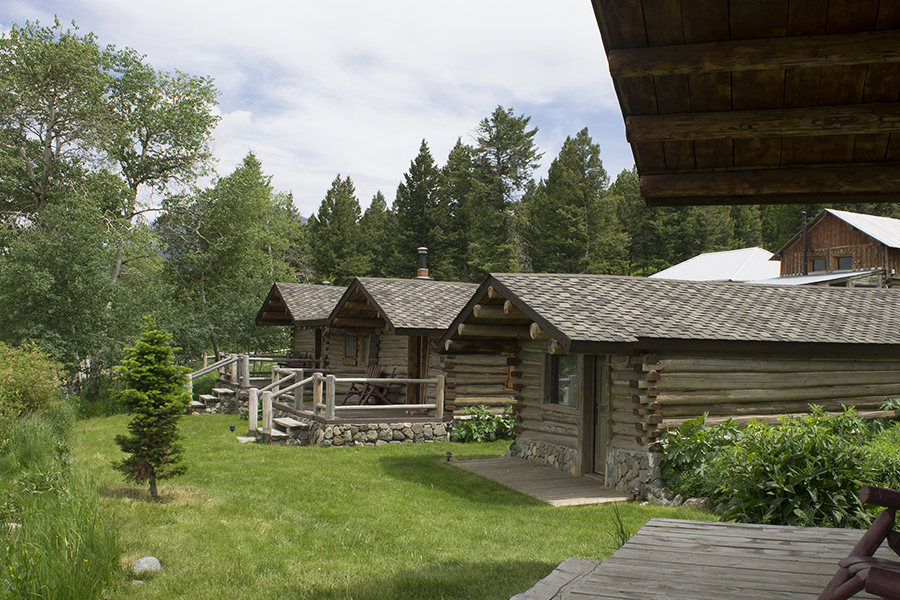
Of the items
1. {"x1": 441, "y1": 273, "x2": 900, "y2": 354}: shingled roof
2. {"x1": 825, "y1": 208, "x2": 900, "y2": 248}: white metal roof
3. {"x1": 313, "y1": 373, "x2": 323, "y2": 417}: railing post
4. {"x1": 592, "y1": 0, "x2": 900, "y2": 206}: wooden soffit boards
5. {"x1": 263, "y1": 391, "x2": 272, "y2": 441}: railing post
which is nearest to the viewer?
{"x1": 592, "y1": 0, "x2": 900, "y2": 206}: wooden soffit boards

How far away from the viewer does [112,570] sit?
19.9 ft

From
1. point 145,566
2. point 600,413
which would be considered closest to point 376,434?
point 600,413

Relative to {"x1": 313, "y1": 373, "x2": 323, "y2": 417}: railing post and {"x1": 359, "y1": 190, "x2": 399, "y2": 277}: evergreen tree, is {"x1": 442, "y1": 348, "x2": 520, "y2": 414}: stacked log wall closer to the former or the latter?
{"x1": 313, "y1": 373, "x2": 323, "y2": 417}: railing post

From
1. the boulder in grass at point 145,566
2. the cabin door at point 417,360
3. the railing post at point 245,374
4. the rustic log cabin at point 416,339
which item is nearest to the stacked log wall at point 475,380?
the rustic log cabin at point 416,339

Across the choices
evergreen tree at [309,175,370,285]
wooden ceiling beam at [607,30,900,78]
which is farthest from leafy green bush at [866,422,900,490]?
evergreen tree at [309,175,370,285]

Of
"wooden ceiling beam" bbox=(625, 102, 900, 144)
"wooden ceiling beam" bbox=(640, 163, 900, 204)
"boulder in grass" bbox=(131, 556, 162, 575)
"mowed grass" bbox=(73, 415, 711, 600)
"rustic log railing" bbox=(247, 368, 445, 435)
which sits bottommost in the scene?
Result: "mowed grass" bbox=(73, 415, 711, 600)

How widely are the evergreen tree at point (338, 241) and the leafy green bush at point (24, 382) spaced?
4506 cm

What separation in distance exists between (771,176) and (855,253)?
148 feet

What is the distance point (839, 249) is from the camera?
145 feet

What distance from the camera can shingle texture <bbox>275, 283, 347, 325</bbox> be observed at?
24.5 meters

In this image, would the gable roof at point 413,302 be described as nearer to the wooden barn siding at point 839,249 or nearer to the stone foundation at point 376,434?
the stone foundation at point 376,434

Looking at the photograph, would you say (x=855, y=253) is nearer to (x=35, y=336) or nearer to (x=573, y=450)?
(x=573, y=450)

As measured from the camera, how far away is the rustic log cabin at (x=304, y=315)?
24.7 metres

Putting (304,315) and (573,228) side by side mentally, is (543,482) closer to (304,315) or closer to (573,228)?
(304,315)
